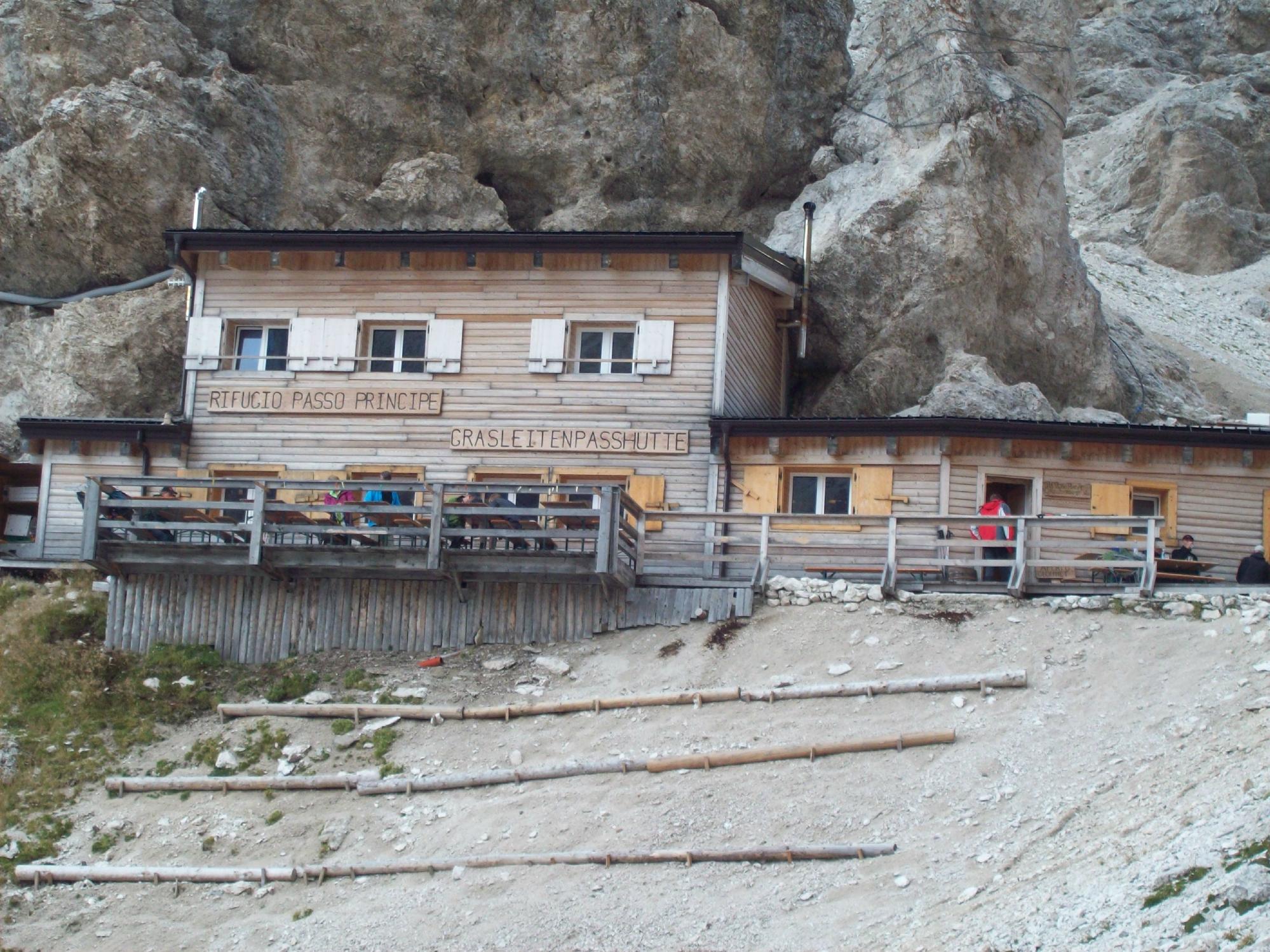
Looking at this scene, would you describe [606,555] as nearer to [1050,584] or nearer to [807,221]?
[1050,584]

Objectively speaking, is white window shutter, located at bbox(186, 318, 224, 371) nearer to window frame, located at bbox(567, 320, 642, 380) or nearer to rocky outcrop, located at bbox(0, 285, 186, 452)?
rocky outcrop, located at bbox(0, 285, 186, 452)

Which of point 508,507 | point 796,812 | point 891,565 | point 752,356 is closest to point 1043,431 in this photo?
point 891,565

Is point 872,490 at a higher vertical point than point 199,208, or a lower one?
lower

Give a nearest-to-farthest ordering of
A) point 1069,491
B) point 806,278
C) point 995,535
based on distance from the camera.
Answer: point 995,535 < point 1069,491 < point 806,278

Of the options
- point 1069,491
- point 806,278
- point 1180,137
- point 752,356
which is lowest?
point 1069,491

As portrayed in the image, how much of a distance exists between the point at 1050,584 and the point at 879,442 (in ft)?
15.6

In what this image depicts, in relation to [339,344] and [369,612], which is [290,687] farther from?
[339,344]

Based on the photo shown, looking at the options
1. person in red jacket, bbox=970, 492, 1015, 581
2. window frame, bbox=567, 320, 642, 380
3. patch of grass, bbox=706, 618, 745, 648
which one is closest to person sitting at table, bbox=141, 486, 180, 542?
window frame, bbox=567, 320, 642, 380

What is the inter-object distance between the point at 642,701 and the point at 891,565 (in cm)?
492

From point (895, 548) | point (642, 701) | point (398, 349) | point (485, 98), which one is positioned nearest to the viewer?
point (642, 701)

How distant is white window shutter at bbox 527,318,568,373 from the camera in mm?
32406

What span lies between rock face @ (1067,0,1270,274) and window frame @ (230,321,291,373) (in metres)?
42.9

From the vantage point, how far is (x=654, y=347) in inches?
1268

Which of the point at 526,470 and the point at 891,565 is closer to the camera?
the point at 891,565
